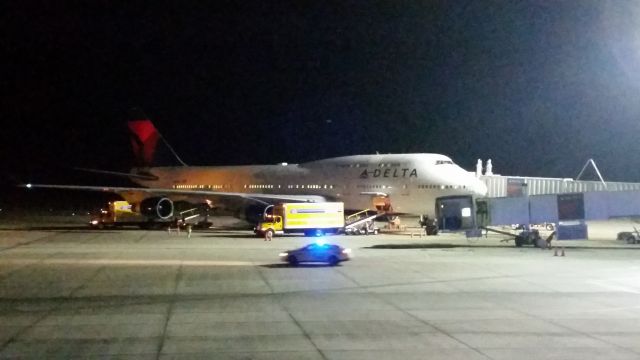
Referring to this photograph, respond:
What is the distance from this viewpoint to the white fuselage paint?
5053 cm

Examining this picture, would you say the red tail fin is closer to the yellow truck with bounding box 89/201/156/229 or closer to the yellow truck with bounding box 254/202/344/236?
the yellow truck with bounding box 89/201/156/229

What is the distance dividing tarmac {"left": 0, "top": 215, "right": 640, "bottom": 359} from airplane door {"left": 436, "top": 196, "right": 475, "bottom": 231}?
4.40 metres

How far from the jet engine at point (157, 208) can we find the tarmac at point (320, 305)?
22.0 m

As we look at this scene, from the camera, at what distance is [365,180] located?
53219 millimetres

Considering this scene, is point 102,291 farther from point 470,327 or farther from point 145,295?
point 470,327

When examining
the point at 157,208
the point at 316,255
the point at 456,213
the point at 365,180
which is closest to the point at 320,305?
the point at 316,255

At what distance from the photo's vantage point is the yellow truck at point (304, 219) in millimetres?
46156

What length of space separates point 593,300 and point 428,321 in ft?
17.8

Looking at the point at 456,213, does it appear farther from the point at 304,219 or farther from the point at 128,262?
the point at 128,262

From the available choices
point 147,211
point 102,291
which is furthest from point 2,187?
point 102,291

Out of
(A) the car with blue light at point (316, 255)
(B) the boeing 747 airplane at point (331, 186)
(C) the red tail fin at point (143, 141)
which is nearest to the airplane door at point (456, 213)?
(B) the boeing 747 airplane at point (331, 186)

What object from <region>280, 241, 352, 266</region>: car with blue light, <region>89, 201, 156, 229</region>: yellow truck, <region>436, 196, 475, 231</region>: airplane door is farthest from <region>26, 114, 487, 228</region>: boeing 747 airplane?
<region>280, 241, 352, 266</region>: car with blue light

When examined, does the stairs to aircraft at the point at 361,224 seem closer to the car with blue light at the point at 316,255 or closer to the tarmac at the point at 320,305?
the tarmac at the point at 320,305

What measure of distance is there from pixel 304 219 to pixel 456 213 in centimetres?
989
